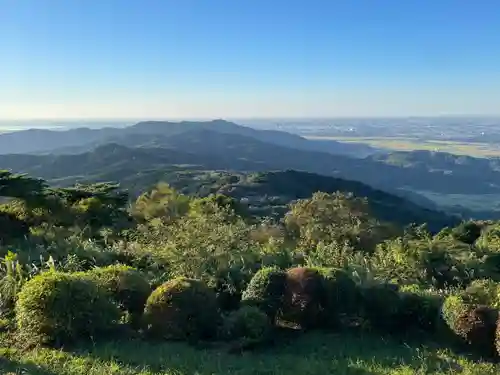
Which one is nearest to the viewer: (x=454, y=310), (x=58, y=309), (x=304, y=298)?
(x=58, y=309)

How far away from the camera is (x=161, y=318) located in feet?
20.9

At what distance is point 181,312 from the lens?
6.34 metres

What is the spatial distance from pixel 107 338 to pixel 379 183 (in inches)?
6044

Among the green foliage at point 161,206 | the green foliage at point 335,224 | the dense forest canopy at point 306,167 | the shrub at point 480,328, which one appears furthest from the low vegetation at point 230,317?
the dense forest canopy at point 306,167

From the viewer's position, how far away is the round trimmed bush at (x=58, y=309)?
19.6ft

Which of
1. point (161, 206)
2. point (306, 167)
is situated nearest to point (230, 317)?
point (161, 206)

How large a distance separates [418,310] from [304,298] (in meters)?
1.60

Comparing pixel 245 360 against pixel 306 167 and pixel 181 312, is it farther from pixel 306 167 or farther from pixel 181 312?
pixel 306 167

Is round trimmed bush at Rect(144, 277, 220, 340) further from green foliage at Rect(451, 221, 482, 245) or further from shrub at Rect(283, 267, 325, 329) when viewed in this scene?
green foliage at Rect(451, 221, 482, 245)

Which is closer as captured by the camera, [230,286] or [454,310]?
[454,310]

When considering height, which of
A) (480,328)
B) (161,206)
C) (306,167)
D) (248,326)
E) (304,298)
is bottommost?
(306,167)

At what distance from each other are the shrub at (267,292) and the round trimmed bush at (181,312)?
703 millimetres

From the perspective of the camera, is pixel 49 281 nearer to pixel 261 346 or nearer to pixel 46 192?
pixel 261 346

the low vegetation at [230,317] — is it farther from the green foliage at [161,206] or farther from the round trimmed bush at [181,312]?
the green foliage at [161,206]
